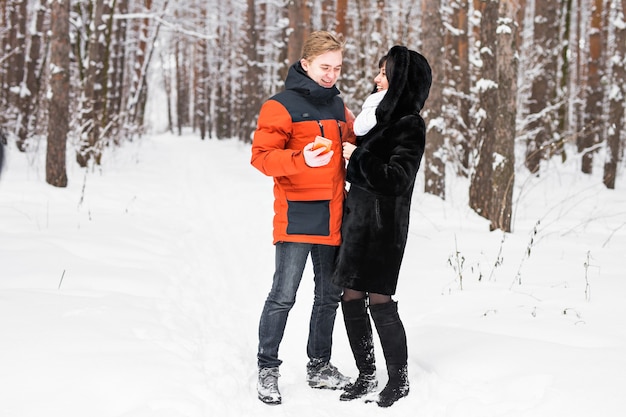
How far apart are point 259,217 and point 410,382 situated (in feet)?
19.0

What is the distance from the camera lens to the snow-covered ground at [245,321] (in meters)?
2.97

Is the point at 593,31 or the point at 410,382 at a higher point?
the point at 593,31

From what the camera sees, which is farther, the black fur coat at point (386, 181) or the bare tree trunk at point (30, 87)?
the bare tree trunk at point (30, 87)

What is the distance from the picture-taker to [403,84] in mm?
2951

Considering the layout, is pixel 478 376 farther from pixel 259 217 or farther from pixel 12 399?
pixel 259 217

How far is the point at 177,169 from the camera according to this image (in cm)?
1639

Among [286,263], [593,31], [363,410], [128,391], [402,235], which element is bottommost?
[363,410]

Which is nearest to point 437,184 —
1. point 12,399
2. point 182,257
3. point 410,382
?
point 182,257

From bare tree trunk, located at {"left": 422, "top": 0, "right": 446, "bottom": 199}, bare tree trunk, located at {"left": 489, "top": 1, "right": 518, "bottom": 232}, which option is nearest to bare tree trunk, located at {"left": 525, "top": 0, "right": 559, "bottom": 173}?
bare tree trunk, located at {"left": 422, "top": 0, "right": 446, "bottom": 199}

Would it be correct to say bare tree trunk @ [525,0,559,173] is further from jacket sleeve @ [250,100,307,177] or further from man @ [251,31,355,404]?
jacket sleeve @ [250,100,307,177]

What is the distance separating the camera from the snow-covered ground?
2.97 m

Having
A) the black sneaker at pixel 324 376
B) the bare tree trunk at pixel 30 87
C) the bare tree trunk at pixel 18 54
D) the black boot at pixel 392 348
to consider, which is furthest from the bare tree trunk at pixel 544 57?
the bare tree trunk at pixel 18 54

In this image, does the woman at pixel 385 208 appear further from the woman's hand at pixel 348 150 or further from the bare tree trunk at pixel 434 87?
the bare tree trunk at pixel 434 87

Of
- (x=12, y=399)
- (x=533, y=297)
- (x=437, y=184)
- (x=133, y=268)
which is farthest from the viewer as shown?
(x=437, y=184)
